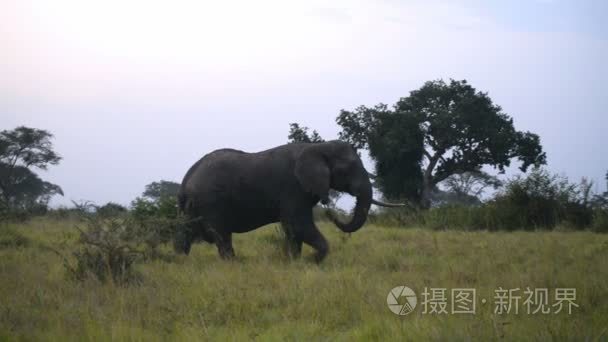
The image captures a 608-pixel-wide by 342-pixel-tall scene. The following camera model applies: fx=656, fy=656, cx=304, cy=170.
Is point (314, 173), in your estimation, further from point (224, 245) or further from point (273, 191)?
point (224, 245)

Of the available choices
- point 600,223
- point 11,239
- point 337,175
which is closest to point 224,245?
point 337,175

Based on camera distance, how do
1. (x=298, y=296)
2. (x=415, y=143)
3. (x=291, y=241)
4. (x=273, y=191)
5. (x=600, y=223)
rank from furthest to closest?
(x=415, y=143), (x=600, y=223), (x=273, y=191), (x=291, y=241), (x=298, y=296)

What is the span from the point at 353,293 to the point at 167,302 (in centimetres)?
172

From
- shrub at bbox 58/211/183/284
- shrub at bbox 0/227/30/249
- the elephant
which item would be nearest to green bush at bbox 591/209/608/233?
the elephant

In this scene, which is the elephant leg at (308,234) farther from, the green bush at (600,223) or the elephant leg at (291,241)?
the green bush at (600,223)

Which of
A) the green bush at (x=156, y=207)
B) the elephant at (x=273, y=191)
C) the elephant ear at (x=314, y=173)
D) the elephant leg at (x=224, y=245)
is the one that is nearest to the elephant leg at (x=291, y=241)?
the elephant at (x=273, y=191)

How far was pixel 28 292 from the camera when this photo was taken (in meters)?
6.39

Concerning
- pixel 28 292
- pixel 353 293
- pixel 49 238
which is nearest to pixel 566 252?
pixel 353 293

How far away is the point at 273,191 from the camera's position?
976 cm

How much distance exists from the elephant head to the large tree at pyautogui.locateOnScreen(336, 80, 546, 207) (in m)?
26.2

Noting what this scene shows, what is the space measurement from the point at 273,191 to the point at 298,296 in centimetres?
374

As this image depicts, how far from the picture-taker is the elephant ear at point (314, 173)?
9312mm

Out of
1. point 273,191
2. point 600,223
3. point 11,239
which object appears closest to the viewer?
point 273,191

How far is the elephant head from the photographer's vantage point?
936 centimetres
